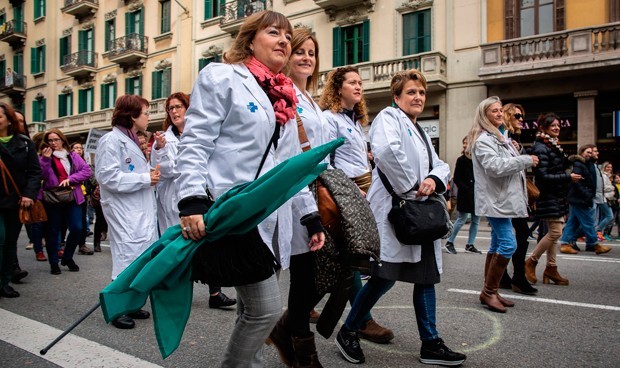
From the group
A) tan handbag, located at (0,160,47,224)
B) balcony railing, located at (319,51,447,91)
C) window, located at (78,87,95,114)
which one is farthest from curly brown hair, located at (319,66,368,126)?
window, located at (78,87,95,114)

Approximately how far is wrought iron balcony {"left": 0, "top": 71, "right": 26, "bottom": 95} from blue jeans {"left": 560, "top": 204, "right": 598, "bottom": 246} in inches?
1550

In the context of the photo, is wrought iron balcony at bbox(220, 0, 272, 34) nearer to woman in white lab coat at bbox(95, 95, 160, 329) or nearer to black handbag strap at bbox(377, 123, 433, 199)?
woman in white lab coat at bbox(95, 95, 160, 329)

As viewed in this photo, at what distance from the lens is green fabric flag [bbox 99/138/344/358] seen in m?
2.09

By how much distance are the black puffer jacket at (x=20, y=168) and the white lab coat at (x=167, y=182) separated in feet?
5.20

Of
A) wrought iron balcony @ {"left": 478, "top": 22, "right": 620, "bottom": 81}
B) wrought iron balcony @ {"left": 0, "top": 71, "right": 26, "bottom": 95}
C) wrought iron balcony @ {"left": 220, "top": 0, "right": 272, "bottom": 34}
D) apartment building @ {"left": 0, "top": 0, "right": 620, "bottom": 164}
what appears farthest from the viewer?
wrought iron balcony @ {"left": 0, "top": 71, "right": 26, "bottom": 95}

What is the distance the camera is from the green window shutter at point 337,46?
2203 cm

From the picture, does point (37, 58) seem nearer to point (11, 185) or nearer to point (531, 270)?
point (11, 185)

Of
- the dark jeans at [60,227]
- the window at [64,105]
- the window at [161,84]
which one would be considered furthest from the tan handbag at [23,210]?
the window at [64,105]

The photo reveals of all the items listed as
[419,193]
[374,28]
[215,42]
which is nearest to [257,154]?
[419,193]

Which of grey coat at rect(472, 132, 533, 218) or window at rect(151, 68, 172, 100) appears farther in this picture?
window at rect(151, 68, 172, 100)

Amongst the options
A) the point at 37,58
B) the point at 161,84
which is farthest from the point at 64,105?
the point at 161,84

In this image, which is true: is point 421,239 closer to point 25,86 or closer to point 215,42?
point 215,42

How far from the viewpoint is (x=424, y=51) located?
19688 millimetres

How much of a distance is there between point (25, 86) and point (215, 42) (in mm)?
19686
